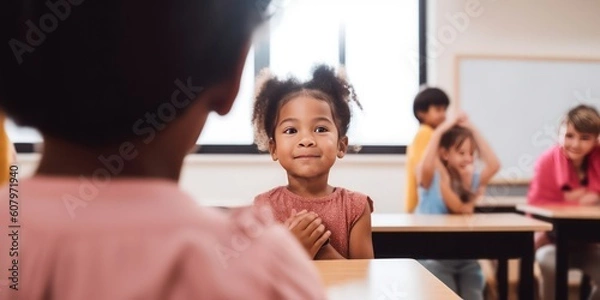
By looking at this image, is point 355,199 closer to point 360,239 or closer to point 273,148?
point 360,239

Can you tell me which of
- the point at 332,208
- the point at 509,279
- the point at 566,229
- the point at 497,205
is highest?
the point at 332,208

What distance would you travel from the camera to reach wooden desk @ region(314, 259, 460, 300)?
1013 mm

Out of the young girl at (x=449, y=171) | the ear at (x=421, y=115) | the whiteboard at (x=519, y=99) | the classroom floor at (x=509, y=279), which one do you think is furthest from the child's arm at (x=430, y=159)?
the whiteboard at (x=519, y=99)

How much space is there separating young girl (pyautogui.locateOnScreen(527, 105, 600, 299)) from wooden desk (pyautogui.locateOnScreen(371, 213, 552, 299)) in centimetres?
56

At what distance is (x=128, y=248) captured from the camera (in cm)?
33

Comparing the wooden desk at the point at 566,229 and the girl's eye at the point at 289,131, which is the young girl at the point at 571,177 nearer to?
the wooden desk at the point at 566,229

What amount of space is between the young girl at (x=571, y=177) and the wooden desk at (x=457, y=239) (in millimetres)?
563

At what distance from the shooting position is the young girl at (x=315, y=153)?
4.36 ft

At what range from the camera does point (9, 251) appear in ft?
1.11

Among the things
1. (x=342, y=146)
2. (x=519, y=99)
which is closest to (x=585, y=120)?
(x=519, y=99)

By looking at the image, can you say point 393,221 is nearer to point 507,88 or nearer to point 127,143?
point 127,143

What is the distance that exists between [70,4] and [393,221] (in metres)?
2.16

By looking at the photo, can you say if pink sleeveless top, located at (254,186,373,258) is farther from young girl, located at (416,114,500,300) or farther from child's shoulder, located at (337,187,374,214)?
young girl, located at (416,114,500,300)

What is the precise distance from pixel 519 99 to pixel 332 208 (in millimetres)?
3505
